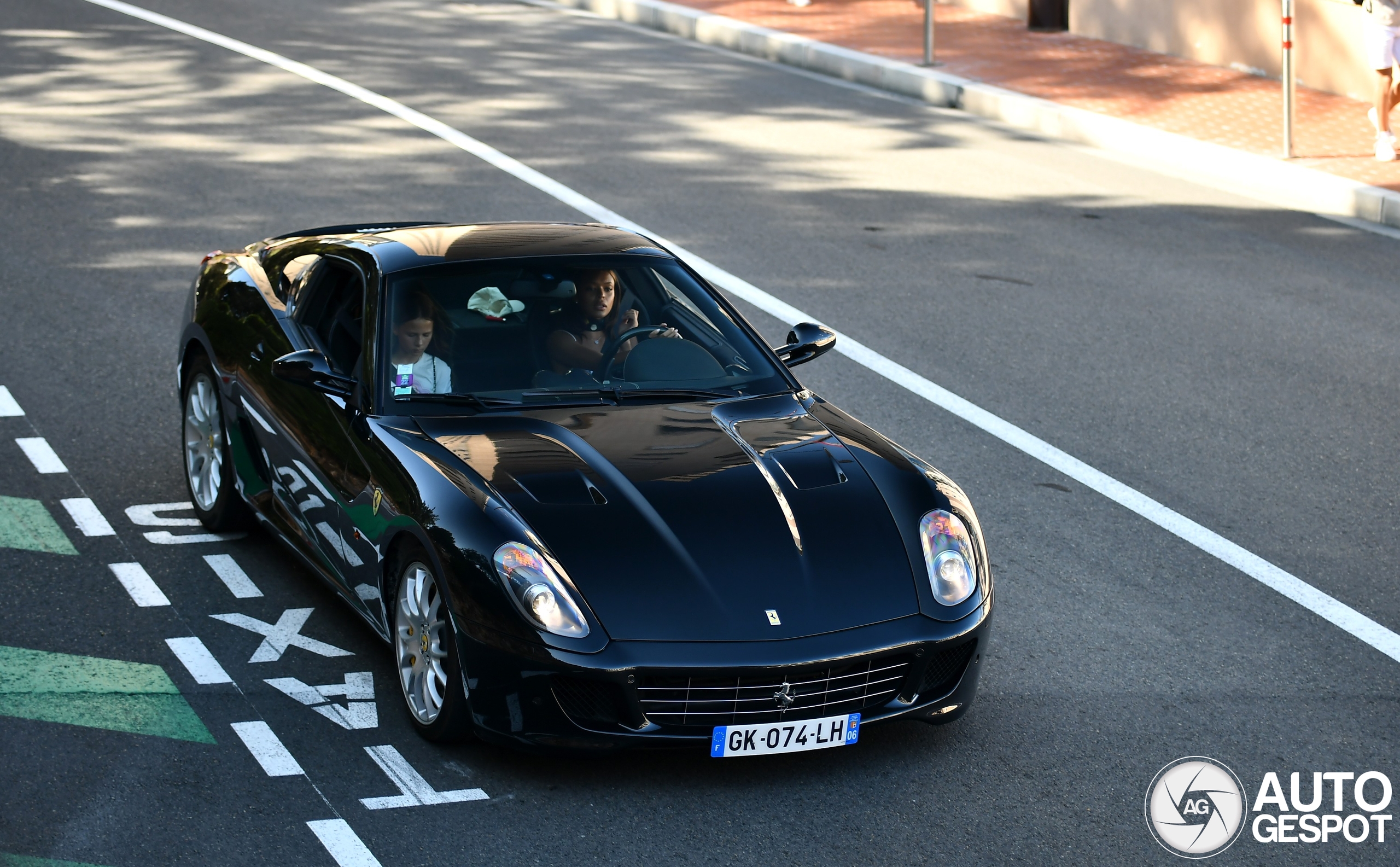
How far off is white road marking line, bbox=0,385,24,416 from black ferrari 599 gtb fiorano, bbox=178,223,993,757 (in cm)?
189

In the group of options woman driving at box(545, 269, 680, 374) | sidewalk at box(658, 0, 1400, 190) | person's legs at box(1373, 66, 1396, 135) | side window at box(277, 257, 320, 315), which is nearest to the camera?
woman driving at box(545, 269, 680, 374)

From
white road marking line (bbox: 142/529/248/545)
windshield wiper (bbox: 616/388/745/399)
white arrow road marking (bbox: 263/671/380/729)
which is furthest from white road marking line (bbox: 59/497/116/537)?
windshield wiper (bbox: 616/388/745/399)

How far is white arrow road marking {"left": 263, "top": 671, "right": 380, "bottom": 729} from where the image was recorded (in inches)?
223

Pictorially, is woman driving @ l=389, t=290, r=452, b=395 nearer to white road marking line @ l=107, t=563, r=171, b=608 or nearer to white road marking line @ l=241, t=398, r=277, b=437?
white road marking line @ l=241, t=398, r=277, b=437

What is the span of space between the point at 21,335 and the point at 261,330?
3538 millimetres

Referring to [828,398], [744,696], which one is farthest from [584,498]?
[828,398]

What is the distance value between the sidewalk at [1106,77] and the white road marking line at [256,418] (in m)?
10.3

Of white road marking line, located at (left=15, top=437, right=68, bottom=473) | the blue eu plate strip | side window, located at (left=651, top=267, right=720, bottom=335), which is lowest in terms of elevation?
the blue eu plate strip

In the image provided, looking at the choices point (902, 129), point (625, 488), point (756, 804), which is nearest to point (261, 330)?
point (625, 488)

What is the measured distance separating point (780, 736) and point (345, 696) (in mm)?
1604

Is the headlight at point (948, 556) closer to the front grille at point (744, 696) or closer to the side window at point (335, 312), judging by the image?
the front grille at point (744, 696)

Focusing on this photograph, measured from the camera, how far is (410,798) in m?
5.13

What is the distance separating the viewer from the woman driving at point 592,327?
640cm

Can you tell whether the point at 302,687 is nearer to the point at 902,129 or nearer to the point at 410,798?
the point at 410,798
